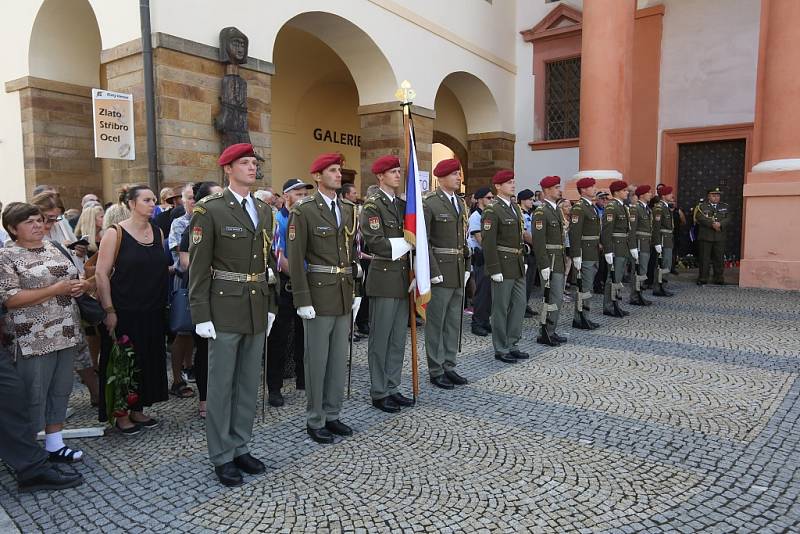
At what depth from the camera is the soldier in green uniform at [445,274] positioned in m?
5.04

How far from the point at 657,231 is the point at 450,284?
6.19 m

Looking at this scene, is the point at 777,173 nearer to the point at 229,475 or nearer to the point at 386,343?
the point at 386,343

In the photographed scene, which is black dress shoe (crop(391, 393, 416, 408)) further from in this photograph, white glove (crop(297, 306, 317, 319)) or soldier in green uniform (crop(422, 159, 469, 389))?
white glove (crop(297, 306, 317, 319))

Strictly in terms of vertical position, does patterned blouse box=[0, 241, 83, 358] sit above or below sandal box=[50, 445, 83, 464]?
above

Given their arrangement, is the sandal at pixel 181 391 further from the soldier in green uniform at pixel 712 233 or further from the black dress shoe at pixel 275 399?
the soldier in green uniform at pixel 712 233

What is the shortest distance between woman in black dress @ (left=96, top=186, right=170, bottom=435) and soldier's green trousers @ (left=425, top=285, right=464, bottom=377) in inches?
84.5

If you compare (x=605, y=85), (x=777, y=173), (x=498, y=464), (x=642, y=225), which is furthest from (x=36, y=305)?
(x=605, y=85)

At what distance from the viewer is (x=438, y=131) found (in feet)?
58.9

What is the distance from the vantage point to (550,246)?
6.43 m

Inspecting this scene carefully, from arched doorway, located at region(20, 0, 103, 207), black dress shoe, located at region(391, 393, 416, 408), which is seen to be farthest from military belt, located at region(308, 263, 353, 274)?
arched doorway, located at region(20, 0, 103, 207)

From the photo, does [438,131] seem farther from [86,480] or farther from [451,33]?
[86,480]

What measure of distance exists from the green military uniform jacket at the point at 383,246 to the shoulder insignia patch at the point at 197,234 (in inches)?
57.4

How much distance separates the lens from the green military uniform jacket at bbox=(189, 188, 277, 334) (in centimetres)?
322

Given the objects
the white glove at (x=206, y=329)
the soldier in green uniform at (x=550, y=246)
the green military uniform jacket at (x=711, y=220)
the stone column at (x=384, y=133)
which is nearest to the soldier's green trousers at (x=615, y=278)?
the soldier in green uniform at (x=550, y=246)
